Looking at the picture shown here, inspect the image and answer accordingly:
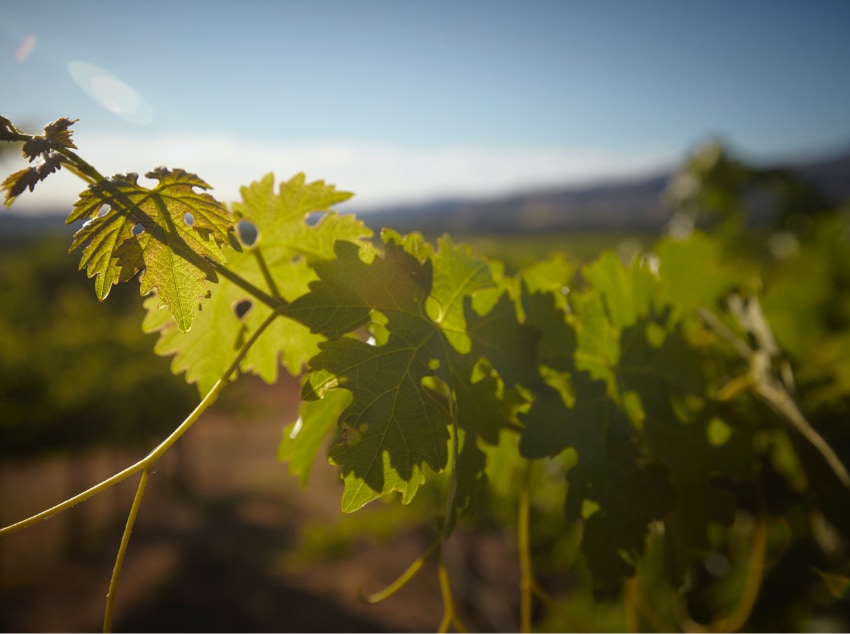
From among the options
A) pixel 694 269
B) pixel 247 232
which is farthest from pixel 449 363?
pixel 694 269

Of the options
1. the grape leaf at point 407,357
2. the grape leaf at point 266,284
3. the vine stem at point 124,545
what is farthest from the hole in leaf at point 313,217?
Result: the vine stem at point 124,545

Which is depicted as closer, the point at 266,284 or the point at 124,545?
the point at 124,545

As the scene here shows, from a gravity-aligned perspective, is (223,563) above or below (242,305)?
below

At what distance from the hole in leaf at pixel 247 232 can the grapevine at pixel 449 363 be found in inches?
0.4

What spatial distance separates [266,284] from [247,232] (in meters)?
0.11

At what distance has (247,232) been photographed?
3.47ft

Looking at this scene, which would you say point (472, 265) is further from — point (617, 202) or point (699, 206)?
point (617, 202)

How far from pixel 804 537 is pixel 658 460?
0.73 meters

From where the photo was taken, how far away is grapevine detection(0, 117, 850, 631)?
0.77 m

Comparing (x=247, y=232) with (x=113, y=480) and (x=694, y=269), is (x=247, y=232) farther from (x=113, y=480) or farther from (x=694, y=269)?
(x=694, y=269)

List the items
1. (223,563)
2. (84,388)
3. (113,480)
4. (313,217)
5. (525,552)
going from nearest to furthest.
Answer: (113,480)
(313,217)
(525,552)
(84,388)
(223,563)

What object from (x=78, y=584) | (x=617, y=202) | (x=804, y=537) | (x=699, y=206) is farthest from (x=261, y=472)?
(x=617, y=202)

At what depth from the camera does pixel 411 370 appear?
85cm

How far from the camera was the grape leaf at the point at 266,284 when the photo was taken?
1.00m
